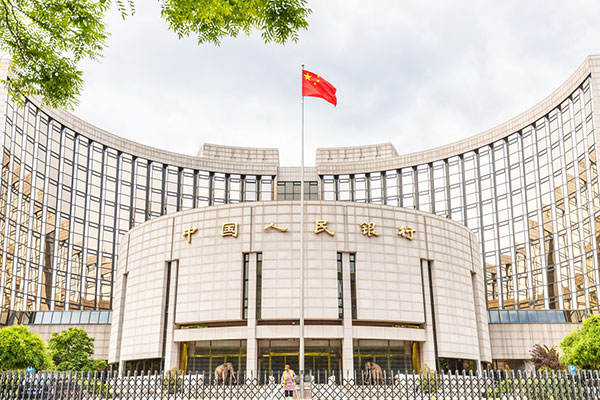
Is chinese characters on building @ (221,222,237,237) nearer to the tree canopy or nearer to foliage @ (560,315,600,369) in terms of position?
foliage @ (560,315,600,369)

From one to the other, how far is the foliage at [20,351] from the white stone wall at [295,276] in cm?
781

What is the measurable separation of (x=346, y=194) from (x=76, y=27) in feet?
224

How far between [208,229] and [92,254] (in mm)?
32352

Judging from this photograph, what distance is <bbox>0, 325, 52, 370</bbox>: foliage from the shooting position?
127ft

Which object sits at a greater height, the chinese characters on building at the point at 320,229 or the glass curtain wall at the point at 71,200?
the glass curtain wall at the point at 71,200

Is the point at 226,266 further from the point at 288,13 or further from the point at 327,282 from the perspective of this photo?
the point at 288,13

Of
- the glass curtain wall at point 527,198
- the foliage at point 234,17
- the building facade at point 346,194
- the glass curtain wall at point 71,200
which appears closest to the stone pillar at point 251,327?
the building facade at point 346,194

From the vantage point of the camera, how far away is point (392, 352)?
4347cm

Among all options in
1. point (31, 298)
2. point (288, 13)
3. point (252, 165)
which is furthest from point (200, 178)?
point (288, 13)

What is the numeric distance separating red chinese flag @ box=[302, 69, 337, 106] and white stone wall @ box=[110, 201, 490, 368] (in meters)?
13.6

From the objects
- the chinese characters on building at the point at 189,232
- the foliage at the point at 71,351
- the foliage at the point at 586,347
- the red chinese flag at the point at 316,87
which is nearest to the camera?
the red chinese flag at the point at 316,87

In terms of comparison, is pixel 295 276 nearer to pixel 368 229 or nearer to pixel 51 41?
pixel 368 229

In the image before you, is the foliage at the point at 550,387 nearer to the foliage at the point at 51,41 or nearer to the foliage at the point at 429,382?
the foliage at the point at 429,382

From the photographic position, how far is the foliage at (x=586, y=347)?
125 feet
